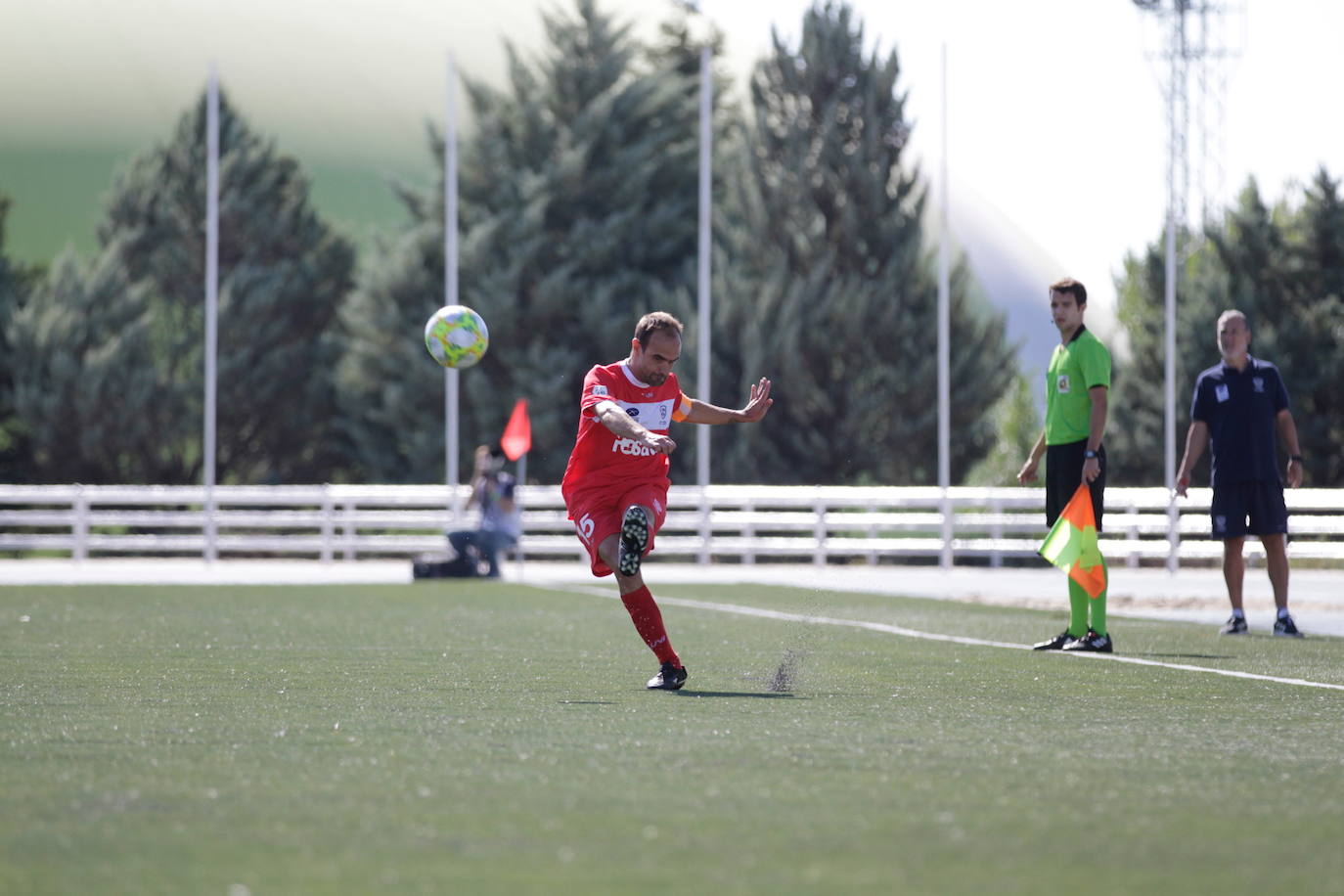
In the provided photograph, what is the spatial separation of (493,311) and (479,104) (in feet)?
16.0

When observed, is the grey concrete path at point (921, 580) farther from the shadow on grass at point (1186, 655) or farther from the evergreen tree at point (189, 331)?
the evergreen tree at point (189, 331)

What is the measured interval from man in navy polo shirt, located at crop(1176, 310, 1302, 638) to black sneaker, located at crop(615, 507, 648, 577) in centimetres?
482

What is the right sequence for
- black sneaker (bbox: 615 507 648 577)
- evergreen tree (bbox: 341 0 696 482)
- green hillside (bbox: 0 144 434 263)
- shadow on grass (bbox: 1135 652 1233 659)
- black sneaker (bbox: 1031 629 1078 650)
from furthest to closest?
green hillside (bbox: 0 144 434 263) → evergreen tree (bbox: 341 0 696 482) → black sneaker (bbox: 1031 629 1078 650) → shadow on grass (bbox: 1135 652 1233 659) → black sneaker (bbox: 615 507 648 577)

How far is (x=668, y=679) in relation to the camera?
793 centimetres

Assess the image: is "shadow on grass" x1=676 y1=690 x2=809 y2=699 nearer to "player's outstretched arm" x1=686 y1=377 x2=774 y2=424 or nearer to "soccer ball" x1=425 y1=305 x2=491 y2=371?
"player's outstretched arm" x1=686 y1=377 x2=774 y2=424

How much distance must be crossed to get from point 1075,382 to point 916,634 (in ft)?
7.13

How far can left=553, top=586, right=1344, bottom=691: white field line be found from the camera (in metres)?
8.62

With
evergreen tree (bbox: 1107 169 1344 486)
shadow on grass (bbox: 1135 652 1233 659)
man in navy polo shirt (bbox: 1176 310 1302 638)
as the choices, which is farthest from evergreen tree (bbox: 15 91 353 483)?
shadow on grass (bbox: 1135 652 1233 659)

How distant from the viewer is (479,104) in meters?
40.2

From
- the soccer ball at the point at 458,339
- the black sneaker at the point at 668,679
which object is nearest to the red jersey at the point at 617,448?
the black sneaker at the point at 668,679

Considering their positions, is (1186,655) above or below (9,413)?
below

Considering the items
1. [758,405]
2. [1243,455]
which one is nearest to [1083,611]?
[1243,455]

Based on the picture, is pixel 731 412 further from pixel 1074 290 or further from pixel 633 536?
pixel 1074 290

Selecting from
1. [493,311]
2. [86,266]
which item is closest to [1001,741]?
[493,311]
